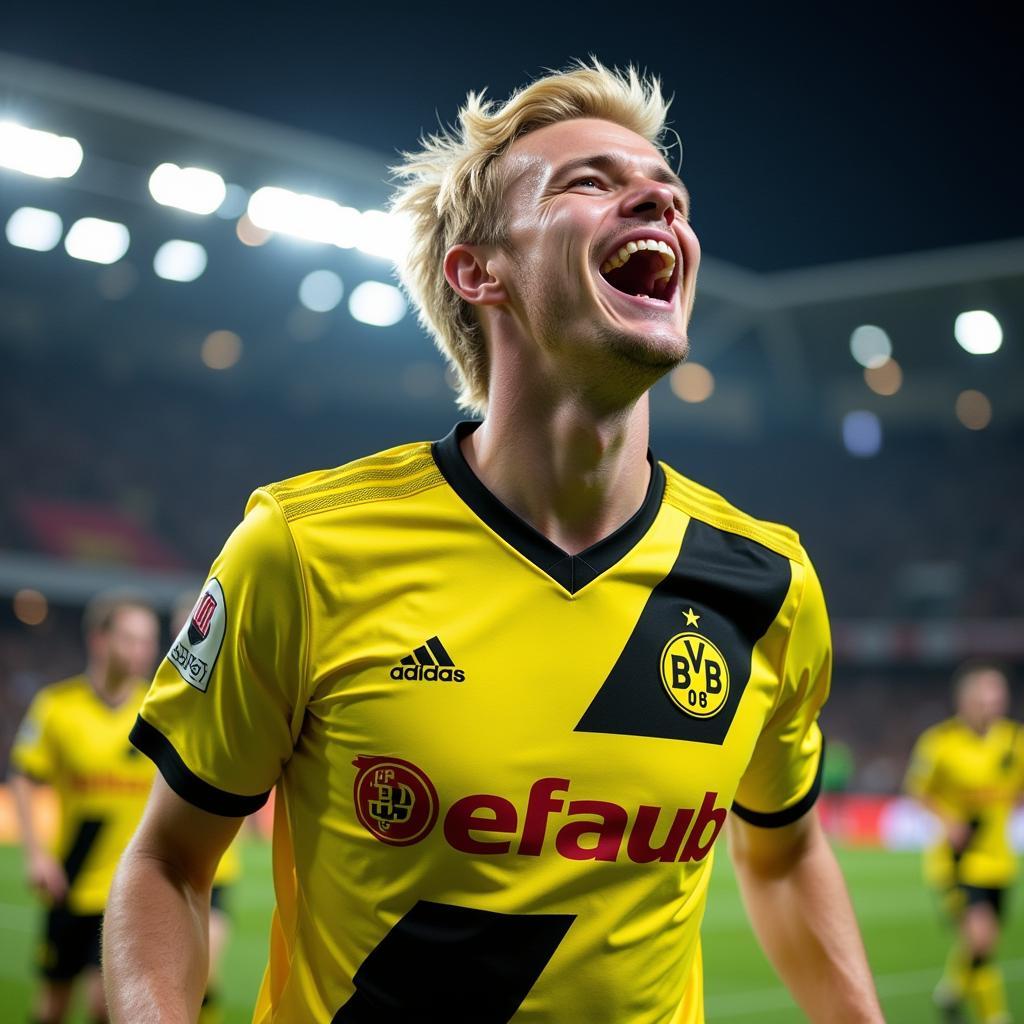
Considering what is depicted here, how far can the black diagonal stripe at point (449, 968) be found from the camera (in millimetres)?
1807

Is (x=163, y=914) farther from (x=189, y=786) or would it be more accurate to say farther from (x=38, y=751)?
(x=38, y=751)

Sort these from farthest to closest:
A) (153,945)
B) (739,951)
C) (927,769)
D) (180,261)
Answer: (180,261), (739,951), (927,769), (153,945)

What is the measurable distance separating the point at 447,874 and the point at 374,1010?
0.71ft

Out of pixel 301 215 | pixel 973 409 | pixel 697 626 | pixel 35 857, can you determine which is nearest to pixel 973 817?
pixel 35 857

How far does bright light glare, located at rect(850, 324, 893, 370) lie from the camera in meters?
30.9

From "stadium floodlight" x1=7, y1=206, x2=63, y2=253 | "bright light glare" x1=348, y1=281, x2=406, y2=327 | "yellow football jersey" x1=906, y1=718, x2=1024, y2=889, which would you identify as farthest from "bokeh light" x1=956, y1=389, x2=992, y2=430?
"yellow football jersey" x1=906, y1=718, x2=1024, y2=889

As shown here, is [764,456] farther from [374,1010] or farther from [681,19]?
[374,1010]

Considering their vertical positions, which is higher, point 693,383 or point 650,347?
point 693,383

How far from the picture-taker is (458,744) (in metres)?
1.86

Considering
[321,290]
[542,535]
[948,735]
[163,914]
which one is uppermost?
[321,290]

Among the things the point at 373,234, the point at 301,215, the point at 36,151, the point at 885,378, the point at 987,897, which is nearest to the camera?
the point at 987,897

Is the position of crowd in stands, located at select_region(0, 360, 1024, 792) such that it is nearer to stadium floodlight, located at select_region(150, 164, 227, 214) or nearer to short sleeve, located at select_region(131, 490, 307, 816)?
stadium floodlight, located at select_region(150, 164, 227, 214)

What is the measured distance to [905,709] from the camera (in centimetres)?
3234

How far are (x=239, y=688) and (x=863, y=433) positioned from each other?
36.0 metres
